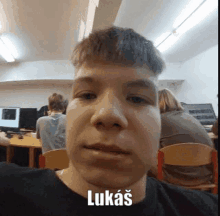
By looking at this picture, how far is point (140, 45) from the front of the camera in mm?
189

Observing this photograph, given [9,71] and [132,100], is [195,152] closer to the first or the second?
[132,100]

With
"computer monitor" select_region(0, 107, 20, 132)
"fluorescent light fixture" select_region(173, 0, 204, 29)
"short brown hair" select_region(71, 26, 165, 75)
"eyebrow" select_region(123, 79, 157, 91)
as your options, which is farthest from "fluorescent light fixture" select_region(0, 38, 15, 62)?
"fluorescent light fixture" select_region(173, 0, 204, 29)

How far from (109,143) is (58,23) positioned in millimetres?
371

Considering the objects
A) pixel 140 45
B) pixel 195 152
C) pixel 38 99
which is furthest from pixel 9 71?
pixel 195 152

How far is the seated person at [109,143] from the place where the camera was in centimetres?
15

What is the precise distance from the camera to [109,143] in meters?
0.14

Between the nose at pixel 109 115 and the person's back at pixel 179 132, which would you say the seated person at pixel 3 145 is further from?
the person's back at pixel 179 132

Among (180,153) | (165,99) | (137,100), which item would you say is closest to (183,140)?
(180,153)

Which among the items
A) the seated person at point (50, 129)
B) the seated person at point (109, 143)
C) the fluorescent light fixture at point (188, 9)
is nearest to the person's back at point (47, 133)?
the seated person at point (50, 129)

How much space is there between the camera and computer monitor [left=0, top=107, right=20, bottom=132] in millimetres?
346

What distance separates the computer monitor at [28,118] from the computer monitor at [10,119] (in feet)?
0.04

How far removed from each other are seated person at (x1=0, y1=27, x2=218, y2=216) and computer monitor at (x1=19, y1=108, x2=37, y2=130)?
0.58 ft

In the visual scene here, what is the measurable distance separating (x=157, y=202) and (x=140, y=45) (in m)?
0.27

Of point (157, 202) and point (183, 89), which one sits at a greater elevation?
Result: point (183, 89)
